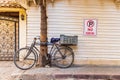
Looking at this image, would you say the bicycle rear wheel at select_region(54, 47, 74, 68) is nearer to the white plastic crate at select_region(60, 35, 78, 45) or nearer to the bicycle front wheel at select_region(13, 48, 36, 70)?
the white plastic crate at select_region(60, 35, 78, 45)

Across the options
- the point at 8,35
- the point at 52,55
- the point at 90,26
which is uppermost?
the point at 90,26

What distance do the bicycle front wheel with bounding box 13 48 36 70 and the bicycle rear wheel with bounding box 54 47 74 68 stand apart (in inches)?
30.0

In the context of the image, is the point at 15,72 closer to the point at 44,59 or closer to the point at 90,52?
the point at 44,59

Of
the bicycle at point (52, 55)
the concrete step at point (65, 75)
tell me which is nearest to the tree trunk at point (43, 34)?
the bicycle at point (52, 55)

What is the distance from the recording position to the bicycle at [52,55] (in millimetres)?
8602

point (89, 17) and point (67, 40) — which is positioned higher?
point (89, 17)

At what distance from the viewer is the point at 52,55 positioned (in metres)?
8.86

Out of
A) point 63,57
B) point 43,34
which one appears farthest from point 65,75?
point 43,34

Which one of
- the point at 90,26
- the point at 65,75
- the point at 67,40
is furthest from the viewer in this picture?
the point at 90,26

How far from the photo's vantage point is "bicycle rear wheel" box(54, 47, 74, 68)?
8.78 m

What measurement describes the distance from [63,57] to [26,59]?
1208mm

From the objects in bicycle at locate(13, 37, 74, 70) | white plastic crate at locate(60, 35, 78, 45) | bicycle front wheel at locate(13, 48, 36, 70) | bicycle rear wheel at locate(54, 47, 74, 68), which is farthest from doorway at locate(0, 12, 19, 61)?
white plastic crate at locate(60, 35, 78, 45)

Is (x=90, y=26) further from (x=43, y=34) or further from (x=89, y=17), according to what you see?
(x=43, y=34)

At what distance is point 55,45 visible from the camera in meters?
8.72
